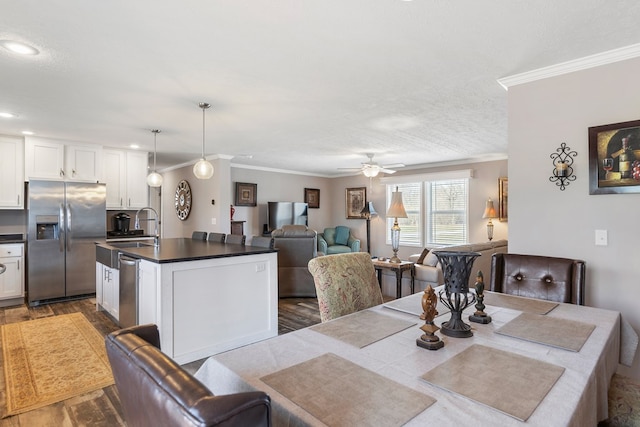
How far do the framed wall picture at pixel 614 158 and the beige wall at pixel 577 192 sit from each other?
1.8 inches

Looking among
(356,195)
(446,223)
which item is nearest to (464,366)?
(446,223)

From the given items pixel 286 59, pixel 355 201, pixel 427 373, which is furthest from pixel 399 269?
pixel 355 201

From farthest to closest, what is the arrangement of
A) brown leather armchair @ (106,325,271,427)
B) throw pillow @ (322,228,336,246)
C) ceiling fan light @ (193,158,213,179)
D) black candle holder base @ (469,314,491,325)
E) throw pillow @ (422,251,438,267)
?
throw pillow @ (322,228,336,246) → throw pillow @ (422,251,438,267) → ceiling fan light @ (193,158,213,179) → black candle holder base @ (469,314,491,325) → brown leather armchair @ (106,325,271,427)

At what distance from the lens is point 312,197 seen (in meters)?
9.09

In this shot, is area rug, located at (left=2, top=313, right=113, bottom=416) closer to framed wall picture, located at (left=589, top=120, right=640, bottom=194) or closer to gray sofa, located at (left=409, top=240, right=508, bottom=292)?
gray sofa, located at (left=409, top=240, right=508, bottom=292)

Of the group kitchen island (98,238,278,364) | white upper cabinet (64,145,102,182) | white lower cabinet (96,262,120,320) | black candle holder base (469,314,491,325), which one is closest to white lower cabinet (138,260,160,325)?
kitchen island (98,238,278,364)

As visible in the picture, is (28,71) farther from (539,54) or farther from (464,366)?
(539,54)

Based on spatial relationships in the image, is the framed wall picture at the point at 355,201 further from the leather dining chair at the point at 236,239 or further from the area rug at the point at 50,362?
the area rug at the point at 50,362

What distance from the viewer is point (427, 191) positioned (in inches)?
300

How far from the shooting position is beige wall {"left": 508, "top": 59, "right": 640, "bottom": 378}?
7.73 ft

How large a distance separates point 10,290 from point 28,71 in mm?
3518

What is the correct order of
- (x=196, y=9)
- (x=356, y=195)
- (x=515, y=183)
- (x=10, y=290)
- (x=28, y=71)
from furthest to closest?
1. (x=356, y=195)
2. (x=10, y=290)
3. (x=515, y=183)
4. (x=28, y=71)
5. (x=196, y=9)

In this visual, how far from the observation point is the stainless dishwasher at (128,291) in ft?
10.5

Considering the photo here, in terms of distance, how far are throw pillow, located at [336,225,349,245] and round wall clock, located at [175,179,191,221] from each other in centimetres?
363
